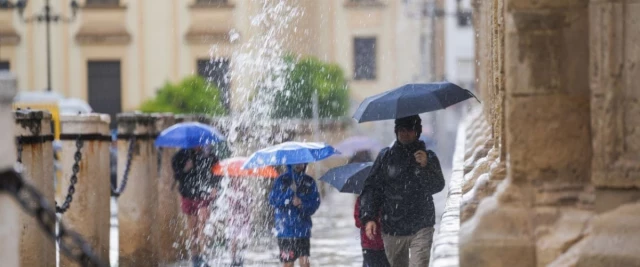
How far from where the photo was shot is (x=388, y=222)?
900 centimetres

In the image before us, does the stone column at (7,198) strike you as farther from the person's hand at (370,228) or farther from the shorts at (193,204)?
the shorts at (193,204)

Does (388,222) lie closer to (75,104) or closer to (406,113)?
(406,113)

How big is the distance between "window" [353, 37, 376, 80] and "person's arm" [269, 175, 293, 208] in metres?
37.1

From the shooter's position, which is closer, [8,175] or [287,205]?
[8,175]

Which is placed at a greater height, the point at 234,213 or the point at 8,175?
the point at 8,175

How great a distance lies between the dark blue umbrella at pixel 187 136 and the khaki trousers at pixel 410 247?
4.94 m

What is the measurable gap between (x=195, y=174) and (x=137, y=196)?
30.6 inches

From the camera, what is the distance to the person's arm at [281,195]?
10.7 meters

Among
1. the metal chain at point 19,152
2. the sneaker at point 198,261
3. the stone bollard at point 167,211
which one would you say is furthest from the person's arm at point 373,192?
the stone bollard at point 167,211

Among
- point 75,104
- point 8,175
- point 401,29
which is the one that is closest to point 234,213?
point 8,175

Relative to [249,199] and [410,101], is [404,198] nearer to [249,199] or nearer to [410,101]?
[410,101]

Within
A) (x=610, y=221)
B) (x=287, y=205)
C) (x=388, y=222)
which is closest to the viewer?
(x=610, y=221)

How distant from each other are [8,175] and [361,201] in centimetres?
496

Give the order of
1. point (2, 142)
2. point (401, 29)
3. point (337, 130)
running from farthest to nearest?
1. point (401, 29)
2. point (337, 130)
3. point (2, 142)
